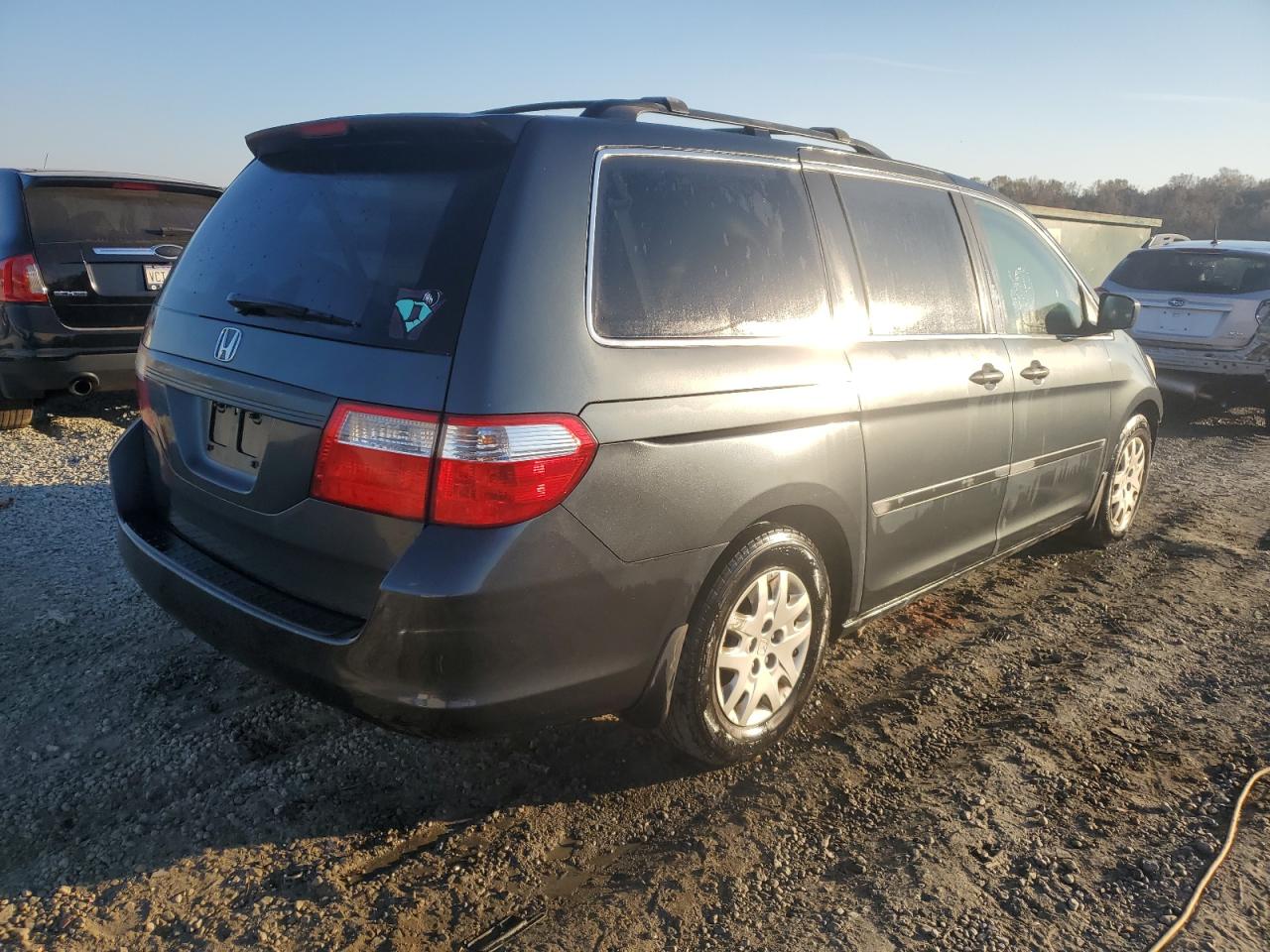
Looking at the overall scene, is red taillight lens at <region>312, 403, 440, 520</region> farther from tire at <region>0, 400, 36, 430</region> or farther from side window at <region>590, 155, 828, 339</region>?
tire at <region>0, 400, 36, 430</region>

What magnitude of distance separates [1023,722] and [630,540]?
179 centimetres

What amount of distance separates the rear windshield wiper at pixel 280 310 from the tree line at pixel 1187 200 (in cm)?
4481

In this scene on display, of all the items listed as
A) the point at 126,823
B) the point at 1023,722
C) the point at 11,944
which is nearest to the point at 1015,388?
the point at 1023,722

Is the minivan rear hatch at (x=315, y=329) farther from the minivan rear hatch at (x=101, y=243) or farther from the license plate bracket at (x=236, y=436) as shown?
the minivan rear hatch at (x=101, y=243)

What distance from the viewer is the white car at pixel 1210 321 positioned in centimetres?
827

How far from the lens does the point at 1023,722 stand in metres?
3.21

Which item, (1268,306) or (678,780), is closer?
(678,780)

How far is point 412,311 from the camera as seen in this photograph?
2141mm

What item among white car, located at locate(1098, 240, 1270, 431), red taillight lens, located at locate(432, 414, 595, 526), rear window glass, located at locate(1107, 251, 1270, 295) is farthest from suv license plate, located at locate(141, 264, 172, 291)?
rear window glass, located at locate(1107, 251, 1270, 295)

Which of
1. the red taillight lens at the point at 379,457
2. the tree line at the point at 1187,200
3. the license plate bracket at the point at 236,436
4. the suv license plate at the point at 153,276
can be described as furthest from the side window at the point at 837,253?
the tree line at the point at 1187,200

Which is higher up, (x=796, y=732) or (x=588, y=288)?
(x=588, y=288)

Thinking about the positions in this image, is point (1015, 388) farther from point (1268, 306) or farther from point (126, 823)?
point (1268, 306)

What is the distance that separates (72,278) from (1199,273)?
932cm

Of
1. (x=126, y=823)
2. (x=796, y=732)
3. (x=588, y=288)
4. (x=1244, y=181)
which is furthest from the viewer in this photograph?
(x=1244, y=181)
